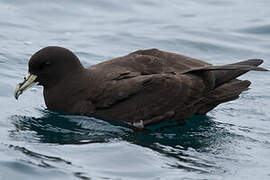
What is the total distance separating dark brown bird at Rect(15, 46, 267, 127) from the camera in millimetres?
8852

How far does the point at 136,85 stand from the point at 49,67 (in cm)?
115

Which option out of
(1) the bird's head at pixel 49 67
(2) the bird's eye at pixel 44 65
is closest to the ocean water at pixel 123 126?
(1) the bird's head at pixel 49 67

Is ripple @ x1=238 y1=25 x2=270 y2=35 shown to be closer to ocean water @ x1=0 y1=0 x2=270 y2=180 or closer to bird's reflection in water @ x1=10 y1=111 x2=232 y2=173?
ocean water @ x1=0 y1=0 x2=270 y2=180

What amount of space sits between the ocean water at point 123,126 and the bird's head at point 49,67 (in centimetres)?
40

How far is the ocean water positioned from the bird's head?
0.40 m

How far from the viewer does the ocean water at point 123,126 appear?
298 inches

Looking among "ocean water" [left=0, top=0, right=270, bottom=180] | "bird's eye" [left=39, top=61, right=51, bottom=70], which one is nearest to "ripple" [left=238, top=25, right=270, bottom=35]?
"ocean water" [left=0, top=0, right=270, bottom=180]

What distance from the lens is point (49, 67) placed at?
365 inches

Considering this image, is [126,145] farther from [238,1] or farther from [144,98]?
[238,1]

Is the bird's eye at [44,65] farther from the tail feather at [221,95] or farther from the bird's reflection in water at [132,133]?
the tail feather at [221,95]

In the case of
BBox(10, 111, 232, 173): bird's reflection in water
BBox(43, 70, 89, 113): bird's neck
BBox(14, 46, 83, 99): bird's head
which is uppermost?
BBox(14, 46, 83, 99): bird's head

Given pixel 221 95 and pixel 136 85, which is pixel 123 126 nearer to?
pixel 136 85

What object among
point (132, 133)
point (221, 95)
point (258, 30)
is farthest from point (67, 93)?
point (258, 30)

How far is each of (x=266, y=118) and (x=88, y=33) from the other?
16.7 ft
